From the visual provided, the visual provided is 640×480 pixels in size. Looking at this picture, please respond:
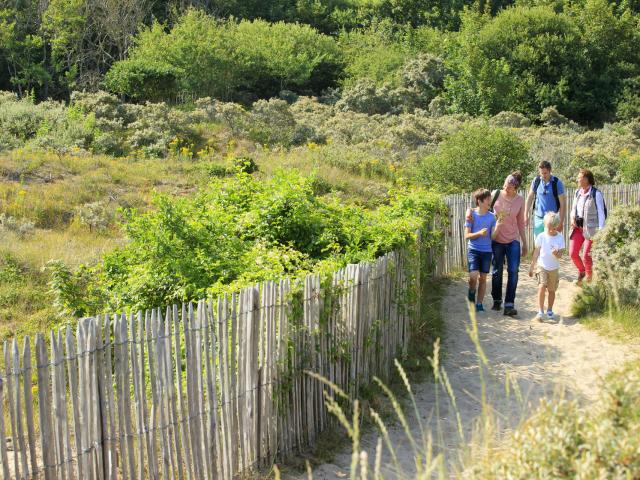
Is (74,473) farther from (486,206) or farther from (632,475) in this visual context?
(486,206)

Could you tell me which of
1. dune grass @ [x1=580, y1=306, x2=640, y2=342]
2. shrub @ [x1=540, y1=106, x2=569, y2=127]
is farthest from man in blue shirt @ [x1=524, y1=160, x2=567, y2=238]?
shrub @ [x1=540, y1=106, x2=569, y2=127]

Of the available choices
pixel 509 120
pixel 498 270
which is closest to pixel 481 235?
pixel 498 270

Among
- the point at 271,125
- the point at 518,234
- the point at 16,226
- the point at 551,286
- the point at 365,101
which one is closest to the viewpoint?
the point at 551,286

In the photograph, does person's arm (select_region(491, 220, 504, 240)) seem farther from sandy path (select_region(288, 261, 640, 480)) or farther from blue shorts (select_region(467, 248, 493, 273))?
sandy path (select_region(288, 261, 640, 480))

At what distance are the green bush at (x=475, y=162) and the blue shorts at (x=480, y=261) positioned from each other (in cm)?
582

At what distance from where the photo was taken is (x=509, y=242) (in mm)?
10266

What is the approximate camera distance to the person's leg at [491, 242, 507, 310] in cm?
1030

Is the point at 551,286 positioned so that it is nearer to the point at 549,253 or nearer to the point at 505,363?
the point at 549,253

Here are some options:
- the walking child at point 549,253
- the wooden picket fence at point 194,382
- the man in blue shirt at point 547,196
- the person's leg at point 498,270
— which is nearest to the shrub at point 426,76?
the man in blue shirt at point 547,196

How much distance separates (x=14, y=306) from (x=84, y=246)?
3089mm

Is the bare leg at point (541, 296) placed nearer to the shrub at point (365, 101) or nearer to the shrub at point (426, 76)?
the shrub at point (365, 101)

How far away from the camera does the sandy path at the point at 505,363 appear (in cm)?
711

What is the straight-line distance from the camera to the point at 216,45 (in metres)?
33.7

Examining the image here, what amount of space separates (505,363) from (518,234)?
7.75 ft
